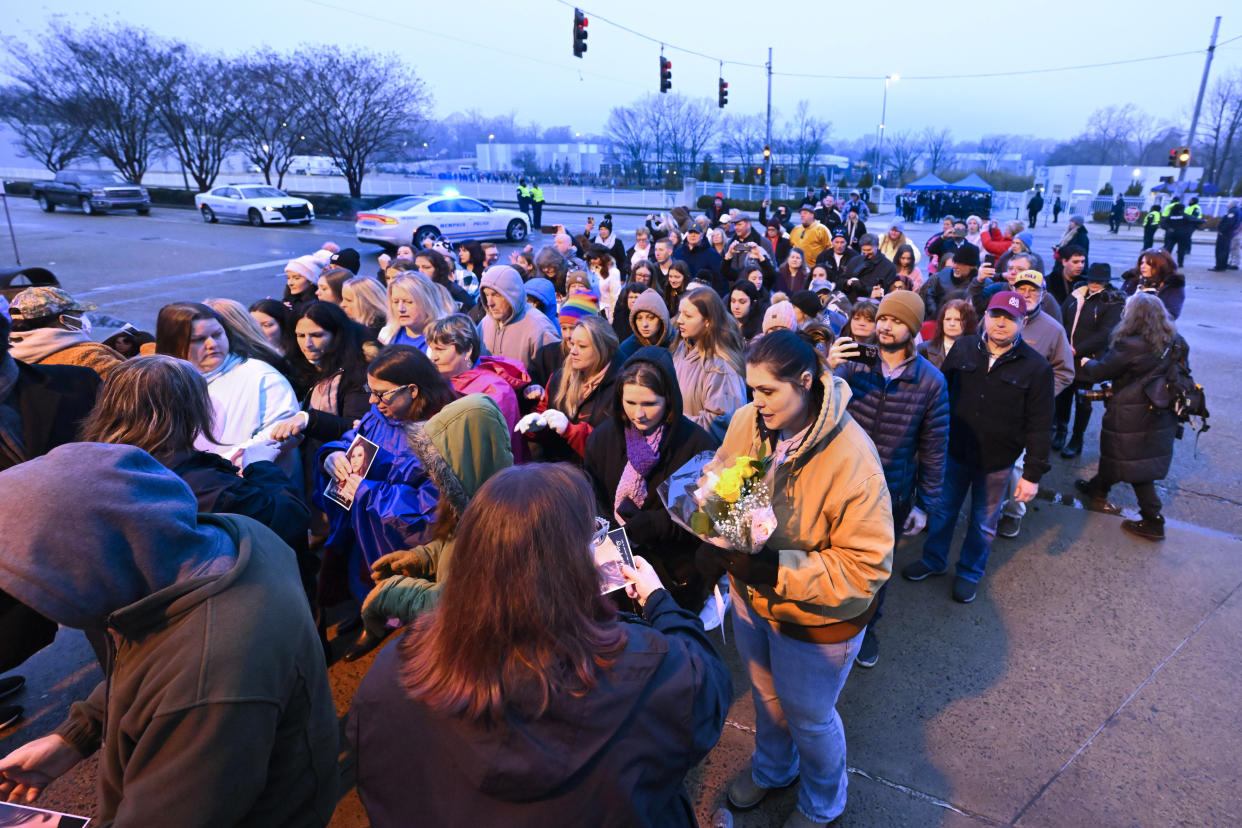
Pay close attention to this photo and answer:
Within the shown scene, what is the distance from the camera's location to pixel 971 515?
172 inches

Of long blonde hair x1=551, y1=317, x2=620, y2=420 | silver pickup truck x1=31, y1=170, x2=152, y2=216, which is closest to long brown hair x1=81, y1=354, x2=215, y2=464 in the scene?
long blonde hair x1=551, y1=317, x2=620, y2=420

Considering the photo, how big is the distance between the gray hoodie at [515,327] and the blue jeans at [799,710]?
335 cm

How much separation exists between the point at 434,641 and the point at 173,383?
5.53ft

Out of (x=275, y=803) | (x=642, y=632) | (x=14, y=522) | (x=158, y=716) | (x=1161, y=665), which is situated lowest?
(x=1161, y=665)

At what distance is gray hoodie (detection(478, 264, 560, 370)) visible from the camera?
18.0ft

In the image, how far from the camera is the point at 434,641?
1427 mm

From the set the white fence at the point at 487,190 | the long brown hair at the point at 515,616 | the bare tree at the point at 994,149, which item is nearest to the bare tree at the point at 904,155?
the bare tree at the point at 994,149

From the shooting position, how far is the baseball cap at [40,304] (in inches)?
160

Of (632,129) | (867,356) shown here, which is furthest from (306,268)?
(632,129)

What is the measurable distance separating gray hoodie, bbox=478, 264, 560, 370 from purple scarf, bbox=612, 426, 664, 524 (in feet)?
8.25

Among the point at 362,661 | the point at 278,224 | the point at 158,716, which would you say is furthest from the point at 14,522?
the point at 278,224

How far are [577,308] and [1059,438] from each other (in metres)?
5.04

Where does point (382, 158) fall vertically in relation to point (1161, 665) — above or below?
above

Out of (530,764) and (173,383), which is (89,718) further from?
(530,764)
